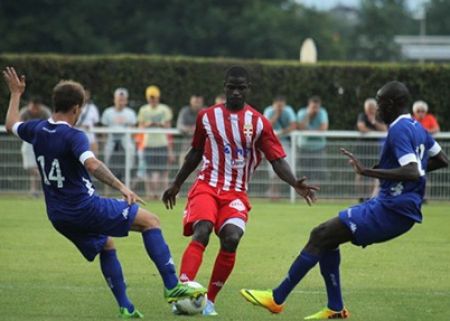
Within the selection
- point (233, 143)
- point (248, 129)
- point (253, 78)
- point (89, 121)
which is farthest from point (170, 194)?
point (253, 78)

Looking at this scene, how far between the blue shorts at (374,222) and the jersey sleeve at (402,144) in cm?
46

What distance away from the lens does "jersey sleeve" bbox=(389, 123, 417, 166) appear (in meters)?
10.5

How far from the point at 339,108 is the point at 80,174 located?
683 inches

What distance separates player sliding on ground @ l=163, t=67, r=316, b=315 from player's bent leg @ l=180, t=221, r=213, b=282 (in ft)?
0.19

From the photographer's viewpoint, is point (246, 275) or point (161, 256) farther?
point (246, 275)

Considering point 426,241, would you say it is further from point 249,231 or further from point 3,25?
point 3,25

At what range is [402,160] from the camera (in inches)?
412

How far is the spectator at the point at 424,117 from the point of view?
23.5 metres

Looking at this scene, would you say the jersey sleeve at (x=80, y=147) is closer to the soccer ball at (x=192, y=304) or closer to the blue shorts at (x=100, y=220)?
the blue shorts at (x=100, y=220)

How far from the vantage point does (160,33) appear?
204 ft

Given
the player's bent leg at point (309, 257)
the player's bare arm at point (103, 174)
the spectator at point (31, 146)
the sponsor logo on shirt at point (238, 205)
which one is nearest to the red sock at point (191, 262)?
the player's bent leg at point (309, 257)

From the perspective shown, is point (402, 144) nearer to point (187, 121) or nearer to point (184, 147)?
point (184, 147)

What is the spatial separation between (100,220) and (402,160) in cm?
250

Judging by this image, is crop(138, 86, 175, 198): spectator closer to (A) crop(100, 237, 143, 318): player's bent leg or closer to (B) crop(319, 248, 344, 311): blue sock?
(A) crop(100, 237, 143, 318): player's bent leg
